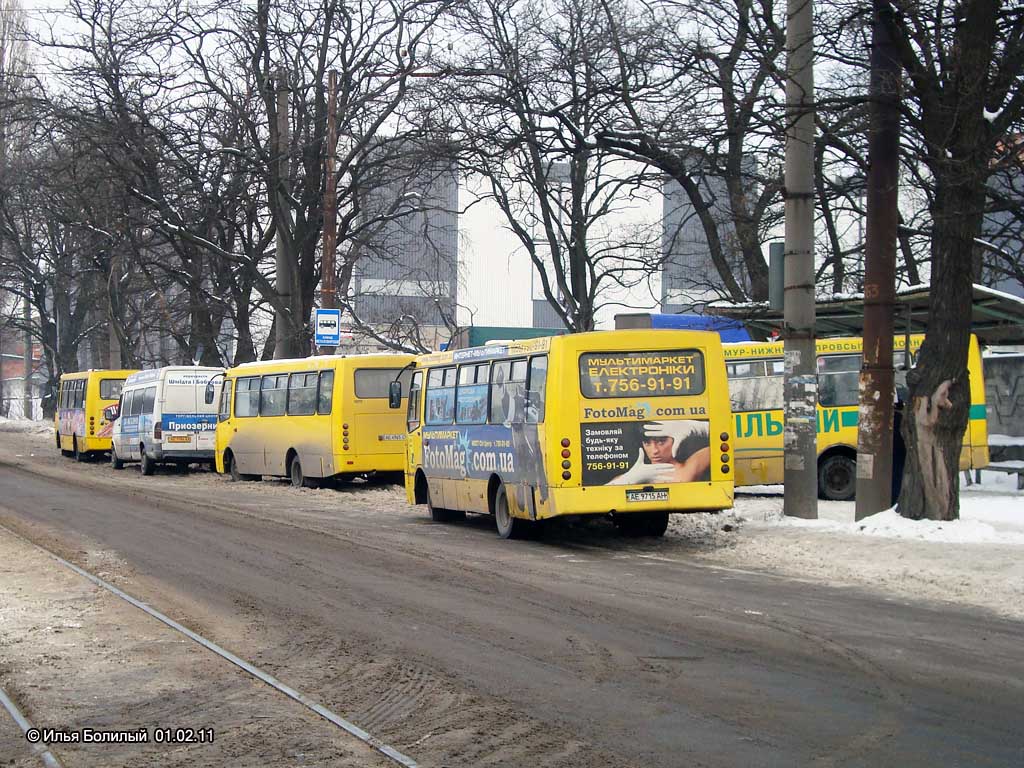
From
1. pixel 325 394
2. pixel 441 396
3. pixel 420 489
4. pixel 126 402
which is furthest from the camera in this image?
pixel 126 402

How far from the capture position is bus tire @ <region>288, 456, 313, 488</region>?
2748cm

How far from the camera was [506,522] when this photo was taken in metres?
17.5

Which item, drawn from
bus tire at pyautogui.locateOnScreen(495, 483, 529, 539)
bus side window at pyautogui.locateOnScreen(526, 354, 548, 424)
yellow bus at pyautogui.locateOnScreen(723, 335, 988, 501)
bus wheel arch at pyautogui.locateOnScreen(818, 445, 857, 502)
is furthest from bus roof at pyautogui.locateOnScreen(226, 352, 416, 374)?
bus side window at pyautogui.locateOnScreen(526, 354, 548, 424)

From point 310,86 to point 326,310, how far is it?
6.90 metres

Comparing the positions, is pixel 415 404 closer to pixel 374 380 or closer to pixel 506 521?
pixel 506 521

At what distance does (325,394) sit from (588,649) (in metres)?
18.0

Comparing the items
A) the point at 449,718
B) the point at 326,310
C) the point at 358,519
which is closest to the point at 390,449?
the point at 326,310

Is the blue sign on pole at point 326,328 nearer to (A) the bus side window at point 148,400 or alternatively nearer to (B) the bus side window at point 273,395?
(B) the bus side window at point 273,395

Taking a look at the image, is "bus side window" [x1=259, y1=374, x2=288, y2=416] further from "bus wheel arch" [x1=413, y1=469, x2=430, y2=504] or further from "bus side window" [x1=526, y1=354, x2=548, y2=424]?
"bus side window" [x1=526, y1=354, x2=548, y2=424]

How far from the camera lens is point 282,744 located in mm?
6590

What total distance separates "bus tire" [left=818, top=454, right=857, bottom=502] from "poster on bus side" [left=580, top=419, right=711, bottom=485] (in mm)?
6723

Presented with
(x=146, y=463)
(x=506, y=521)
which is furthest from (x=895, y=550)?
(x=146, y=463)

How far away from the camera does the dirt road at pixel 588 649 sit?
6.60m

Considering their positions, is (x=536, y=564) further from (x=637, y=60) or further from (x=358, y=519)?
(x=637, y=60)
